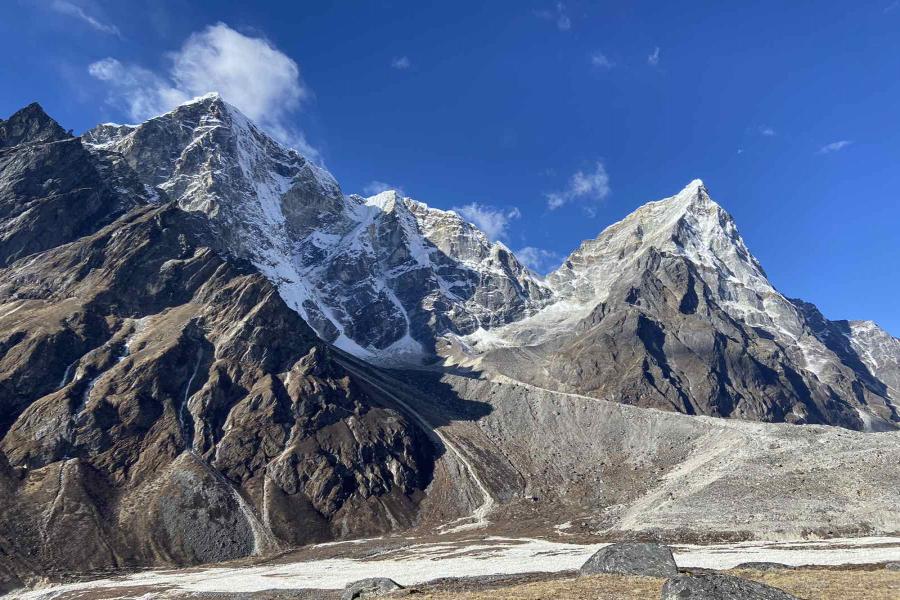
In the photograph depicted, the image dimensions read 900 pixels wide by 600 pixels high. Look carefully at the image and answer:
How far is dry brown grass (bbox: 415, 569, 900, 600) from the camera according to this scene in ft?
114

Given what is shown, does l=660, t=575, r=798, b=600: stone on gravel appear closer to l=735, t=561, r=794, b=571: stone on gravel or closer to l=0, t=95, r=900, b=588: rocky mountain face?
l=735, t=561, r=794, b=571: stone on gravel

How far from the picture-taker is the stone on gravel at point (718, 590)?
30219mm

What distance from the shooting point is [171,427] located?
14800cm

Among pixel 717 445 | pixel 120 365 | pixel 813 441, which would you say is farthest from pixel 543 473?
pixel 120 365

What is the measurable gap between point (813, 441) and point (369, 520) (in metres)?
110

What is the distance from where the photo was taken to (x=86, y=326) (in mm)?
167000

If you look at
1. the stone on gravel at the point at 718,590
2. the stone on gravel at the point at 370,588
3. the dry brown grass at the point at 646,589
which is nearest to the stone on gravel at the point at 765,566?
the dry brown grass at the point at 646,589

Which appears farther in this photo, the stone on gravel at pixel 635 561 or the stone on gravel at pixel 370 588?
the stone on gravel at pixel 370 588

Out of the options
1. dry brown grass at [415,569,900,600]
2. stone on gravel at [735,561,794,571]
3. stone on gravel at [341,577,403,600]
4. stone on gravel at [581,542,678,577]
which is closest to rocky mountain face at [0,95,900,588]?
stone on gravel at [735,561,794,571]

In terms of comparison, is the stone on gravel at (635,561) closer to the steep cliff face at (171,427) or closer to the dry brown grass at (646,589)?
the dry brown grass at (646,589)

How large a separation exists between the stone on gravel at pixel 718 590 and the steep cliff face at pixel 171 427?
110214mm

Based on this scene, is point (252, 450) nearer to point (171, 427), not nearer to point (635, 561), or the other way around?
point (171, 427)

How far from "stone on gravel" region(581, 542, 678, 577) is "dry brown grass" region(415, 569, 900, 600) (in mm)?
2695

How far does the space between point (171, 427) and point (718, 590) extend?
146490 millimetres
